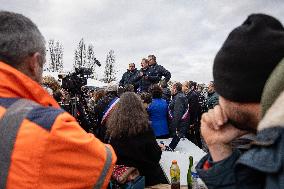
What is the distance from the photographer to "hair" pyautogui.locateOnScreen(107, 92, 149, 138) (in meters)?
4.09

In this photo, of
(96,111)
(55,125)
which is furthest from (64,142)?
(96,111)

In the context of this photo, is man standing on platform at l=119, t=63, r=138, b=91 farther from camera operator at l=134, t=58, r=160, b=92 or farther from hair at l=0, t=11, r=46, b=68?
hair at l=0, t=11, r=46, b=68

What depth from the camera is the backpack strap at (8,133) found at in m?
1.31

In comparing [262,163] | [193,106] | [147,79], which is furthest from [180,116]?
[262,163]

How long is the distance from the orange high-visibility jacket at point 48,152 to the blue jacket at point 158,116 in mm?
5608

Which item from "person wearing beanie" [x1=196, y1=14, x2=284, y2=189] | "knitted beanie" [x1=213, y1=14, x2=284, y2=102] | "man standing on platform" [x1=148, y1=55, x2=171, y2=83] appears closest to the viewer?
"person wearing beanie" [x1=196, y1=14, x2=284, y2=189]

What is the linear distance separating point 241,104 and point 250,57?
15cm

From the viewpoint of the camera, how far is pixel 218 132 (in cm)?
121

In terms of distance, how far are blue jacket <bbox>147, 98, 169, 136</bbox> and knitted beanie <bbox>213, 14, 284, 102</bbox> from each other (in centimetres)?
591

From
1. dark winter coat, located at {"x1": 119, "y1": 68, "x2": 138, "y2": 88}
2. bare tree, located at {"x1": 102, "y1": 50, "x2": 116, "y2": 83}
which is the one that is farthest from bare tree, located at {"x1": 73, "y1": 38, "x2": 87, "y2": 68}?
dark winter coat, located at {"x1": 119, "y1": 68, "x2": 138, "y2": 88}

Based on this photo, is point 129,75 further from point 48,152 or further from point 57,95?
point 48,152

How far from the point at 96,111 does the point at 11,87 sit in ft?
16.7

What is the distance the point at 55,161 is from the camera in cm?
133

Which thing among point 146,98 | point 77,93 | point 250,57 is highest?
point 250,57
